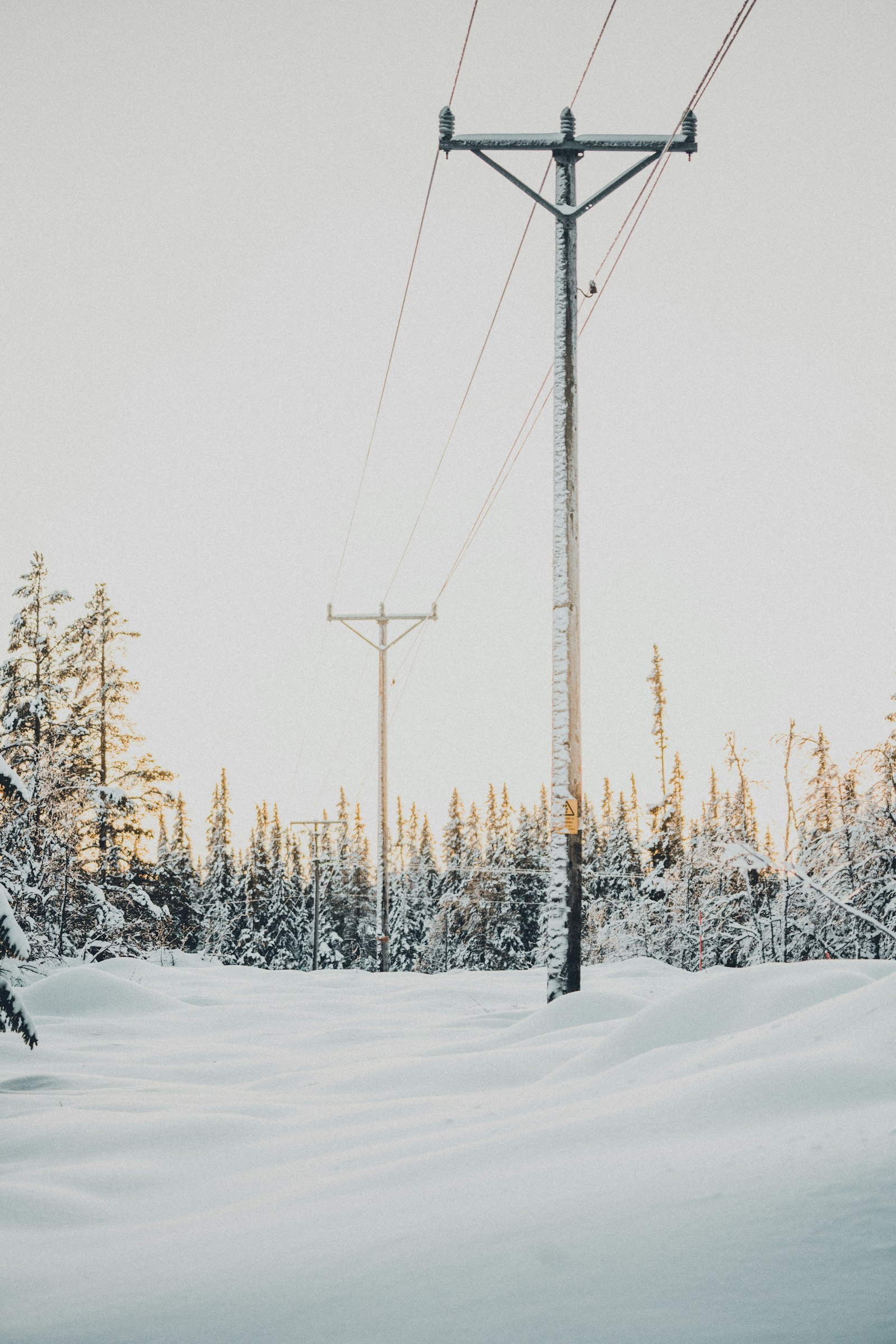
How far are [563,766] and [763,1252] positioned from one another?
6.44m

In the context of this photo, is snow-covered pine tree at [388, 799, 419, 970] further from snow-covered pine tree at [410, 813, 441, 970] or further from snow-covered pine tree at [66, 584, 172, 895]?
snow-covered pine tree at [66, 584, 172, 895]

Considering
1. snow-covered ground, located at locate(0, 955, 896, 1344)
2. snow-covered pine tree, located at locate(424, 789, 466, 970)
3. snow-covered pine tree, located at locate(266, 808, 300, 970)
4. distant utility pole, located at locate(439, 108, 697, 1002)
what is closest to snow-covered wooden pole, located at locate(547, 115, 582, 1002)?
distant utility pole, located at locate(439, 108, 697, 1002)

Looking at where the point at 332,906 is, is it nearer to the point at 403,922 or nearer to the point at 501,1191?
the point at 403,922

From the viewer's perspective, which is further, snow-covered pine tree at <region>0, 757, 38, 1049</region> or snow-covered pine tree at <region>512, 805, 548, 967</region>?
snow-covered pine tree at <region>512, 805, 548, 967</region>

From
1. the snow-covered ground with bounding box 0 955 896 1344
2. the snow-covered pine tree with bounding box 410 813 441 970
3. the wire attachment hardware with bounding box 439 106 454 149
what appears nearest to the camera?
the snow-covered ground with bounding box 0 955 896 1344

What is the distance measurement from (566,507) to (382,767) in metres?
13.5

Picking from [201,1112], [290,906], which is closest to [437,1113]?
[201,1112]

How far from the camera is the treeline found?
46.3ft

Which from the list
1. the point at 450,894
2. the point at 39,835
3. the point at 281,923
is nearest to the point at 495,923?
the point at 450,894

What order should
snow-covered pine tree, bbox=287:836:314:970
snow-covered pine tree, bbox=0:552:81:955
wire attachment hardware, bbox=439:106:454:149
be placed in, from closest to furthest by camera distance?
wire attachment hardware, bbox=439:106:454:149
snow-covered pine tree, bbox=0:552:81:955
snow-covered pine tree, bbox=287:836:314:970

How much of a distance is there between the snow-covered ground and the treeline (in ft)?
4.49

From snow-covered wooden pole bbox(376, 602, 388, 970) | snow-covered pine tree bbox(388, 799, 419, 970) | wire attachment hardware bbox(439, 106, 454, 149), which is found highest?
wire attachment hardware bbox(439, 106, 454, 149)

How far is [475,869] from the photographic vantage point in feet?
92.8

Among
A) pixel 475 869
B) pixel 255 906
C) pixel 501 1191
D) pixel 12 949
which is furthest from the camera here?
pixel 255 906
